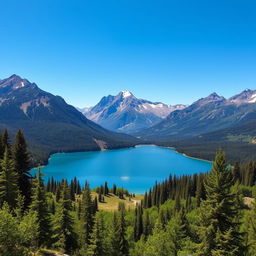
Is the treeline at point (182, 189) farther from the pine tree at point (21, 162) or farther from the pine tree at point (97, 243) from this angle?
the pine tree at point (21, 162)

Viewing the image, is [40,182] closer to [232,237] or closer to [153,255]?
[153,255]

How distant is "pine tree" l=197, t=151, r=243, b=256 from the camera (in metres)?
25.5

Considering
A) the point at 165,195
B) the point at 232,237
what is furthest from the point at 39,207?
the point at 165,195

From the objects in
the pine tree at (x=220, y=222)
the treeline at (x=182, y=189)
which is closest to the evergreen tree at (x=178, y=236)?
the pine tree at (x=220, y=222)

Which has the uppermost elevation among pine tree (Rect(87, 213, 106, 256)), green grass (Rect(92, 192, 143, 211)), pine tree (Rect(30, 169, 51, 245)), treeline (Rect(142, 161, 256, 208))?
pine tree (Rect(30, 169, 51, 245))

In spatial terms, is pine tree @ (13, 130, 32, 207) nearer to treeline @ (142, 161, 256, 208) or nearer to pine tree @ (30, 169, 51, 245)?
pine tree @ (30, 169, 51, 245)

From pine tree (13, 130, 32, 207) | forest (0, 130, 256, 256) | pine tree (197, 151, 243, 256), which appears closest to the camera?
forest (0, 130, 256, 256)

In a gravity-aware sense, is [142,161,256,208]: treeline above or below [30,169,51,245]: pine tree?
below

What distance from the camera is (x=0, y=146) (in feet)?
149

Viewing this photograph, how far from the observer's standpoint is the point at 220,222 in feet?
86.2

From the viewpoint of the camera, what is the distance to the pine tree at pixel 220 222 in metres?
25.5

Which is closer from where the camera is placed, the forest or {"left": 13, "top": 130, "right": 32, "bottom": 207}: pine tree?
the forest

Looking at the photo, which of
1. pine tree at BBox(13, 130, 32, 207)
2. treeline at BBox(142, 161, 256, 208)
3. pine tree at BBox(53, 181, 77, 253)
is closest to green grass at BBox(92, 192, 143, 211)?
treeline at BBox(142, 161, 256, 208)

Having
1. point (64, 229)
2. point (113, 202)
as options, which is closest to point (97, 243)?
point (64, 229)
